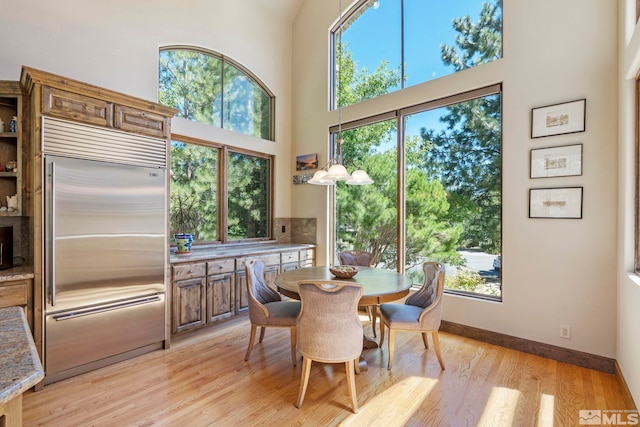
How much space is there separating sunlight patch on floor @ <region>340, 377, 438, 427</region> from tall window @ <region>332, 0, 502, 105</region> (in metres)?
3.43

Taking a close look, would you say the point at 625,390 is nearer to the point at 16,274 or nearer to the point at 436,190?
the point at 436,190

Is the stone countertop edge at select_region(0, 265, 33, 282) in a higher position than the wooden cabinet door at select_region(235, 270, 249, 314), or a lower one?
higher

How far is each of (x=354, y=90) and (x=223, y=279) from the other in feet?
11.0

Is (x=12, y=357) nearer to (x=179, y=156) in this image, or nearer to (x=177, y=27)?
(x=179, y=156)

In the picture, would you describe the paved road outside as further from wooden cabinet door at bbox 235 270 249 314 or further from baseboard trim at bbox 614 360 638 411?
wooden cabinet door at bbox 235 270 249 314

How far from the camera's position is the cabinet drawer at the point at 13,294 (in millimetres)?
2400

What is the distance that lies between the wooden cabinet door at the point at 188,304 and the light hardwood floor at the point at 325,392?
345 mm

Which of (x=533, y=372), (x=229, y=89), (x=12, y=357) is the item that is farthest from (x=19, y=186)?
(x=533, y=372)

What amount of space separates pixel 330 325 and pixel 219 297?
2052 mm

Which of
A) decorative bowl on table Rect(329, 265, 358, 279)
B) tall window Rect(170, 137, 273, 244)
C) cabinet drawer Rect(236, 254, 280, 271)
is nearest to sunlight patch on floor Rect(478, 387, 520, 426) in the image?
decorative bowl on table Rect(329, 265, 358, 279)

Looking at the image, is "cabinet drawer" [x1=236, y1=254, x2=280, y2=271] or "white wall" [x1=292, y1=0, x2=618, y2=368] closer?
"white wall" [x1=292, y1=0, x2=618, y2=368]

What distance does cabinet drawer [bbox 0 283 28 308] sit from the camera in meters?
2.40

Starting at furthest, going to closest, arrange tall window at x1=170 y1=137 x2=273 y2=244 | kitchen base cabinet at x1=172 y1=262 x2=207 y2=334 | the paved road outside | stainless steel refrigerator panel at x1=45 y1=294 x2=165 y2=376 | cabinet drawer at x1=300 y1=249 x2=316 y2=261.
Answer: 1. cabinet drawer at x1=300 y1=249 x2=316 y2=261
2. tall window at x1=170 y1=137 x2=273 y2=244
3. the paved road outside
4. kitchen base cabinet at x1=172 y1=262 x2=207 y2=334
5. stainless steel refrigerator panel at x1=45 y1=294 x2=165 y2=376

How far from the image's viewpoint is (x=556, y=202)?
3002mm
